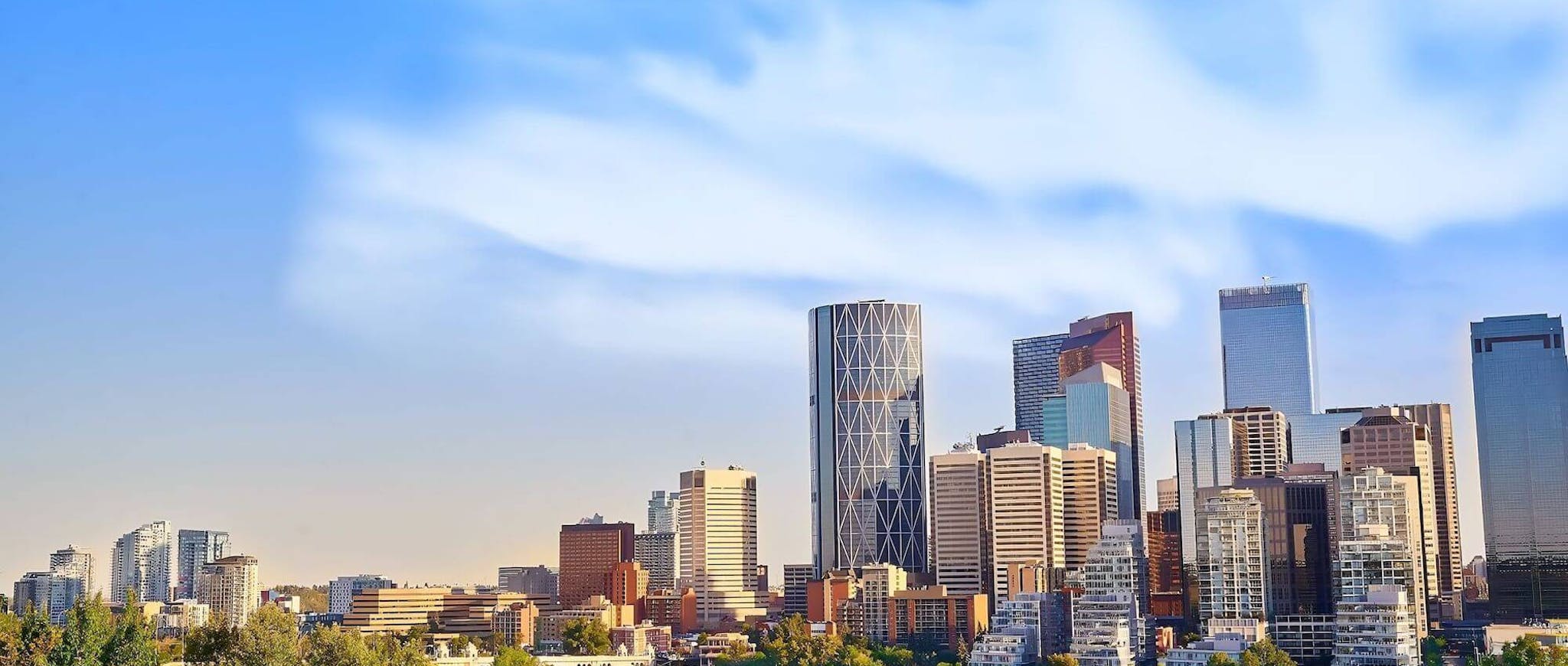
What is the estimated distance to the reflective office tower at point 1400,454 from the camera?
125688mm

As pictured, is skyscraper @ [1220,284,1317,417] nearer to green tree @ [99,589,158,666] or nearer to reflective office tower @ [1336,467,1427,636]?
reflective office tower @ [1336,467,1427,636]

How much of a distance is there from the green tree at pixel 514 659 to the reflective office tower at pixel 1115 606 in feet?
102

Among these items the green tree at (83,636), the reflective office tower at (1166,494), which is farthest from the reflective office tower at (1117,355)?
the green tree at (83,636)

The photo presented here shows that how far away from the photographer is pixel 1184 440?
461 feet

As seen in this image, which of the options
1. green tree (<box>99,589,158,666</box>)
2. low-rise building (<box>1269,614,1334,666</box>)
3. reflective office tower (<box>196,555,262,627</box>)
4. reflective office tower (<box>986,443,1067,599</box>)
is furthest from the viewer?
reflective office tower (<box>196,555,262,627</box>)

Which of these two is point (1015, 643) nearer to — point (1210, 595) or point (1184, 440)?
point (1210, 595)

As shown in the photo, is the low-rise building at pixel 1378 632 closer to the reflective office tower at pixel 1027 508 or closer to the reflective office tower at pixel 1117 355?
the reflective office tower at pixel 1027 508

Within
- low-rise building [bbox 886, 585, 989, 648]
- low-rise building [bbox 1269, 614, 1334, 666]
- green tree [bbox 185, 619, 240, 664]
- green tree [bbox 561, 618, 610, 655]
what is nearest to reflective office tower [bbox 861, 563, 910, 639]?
low-rise building [bbox 886, 585, 989, 648]

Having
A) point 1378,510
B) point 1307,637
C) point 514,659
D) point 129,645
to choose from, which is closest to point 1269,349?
point 1378,510

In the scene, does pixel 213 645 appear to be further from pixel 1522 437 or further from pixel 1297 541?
pixel 1522 437

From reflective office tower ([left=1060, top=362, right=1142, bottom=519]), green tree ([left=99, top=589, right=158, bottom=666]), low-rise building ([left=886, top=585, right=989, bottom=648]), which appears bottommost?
low-rise building ([left=886, top=585, right=989, bottom=648])

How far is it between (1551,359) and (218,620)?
101m

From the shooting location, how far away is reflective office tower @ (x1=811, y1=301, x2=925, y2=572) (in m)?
178

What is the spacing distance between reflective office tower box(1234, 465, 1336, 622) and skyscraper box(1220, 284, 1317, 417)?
49.1m
